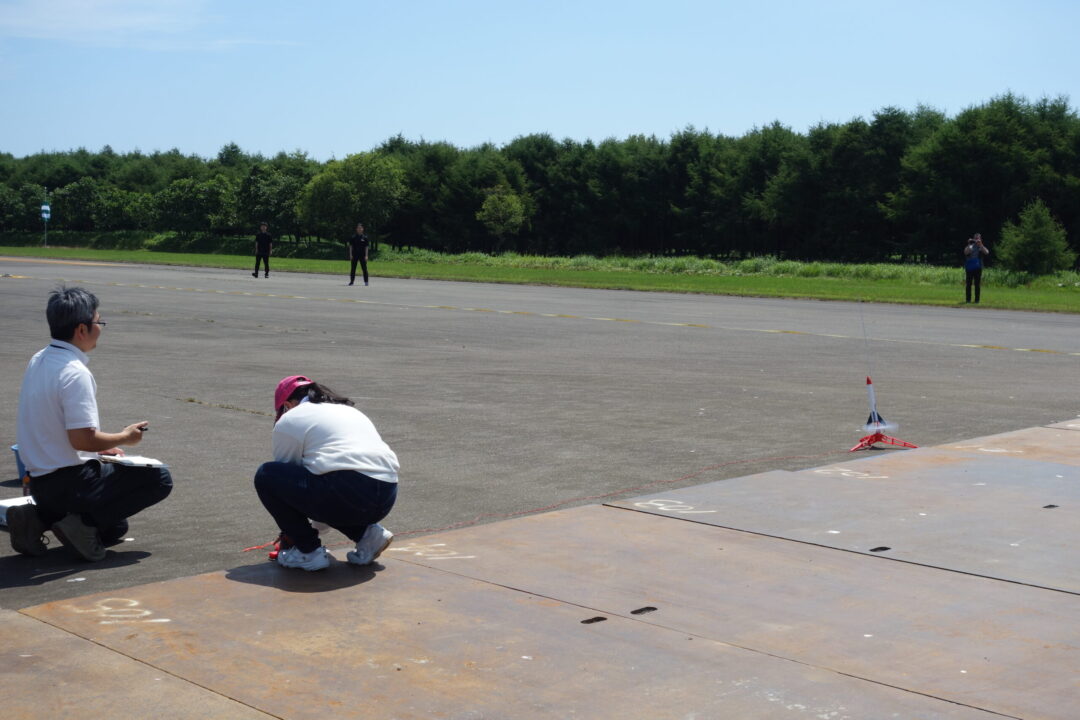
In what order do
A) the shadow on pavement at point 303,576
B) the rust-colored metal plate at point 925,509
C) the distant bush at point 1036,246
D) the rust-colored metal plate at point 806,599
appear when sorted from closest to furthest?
the rust-colored metal plate at point 806,599
the shadow on pavement at point 303,576
the rust-colored metal plate at point 925,509
the distant bush at point 1036,246

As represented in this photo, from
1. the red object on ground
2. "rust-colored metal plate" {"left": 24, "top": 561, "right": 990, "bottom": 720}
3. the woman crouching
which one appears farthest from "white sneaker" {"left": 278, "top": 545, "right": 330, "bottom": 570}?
the red object on ground

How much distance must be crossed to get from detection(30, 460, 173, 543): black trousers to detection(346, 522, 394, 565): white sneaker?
1.18 meters

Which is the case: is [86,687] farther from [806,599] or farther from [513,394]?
[513,394]

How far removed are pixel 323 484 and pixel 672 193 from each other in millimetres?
113342

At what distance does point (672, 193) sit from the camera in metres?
117

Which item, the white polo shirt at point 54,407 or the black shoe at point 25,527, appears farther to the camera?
the black shoe at point 25,527

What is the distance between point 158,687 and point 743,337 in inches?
721

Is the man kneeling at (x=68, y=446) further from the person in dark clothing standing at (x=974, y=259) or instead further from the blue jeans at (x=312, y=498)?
the person in dark clothing standing at (x=974, y=259)

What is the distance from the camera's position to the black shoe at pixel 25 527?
6.31 metres

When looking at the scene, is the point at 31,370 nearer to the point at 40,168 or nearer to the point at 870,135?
the point at 870,135

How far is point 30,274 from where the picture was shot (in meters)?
45.4

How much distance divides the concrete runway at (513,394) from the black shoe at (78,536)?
83mm

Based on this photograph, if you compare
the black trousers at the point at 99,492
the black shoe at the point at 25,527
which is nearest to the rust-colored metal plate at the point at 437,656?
the black trousers at the point at 99,492

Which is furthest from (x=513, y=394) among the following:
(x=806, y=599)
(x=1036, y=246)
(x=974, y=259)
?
(x=1036, y=246)
